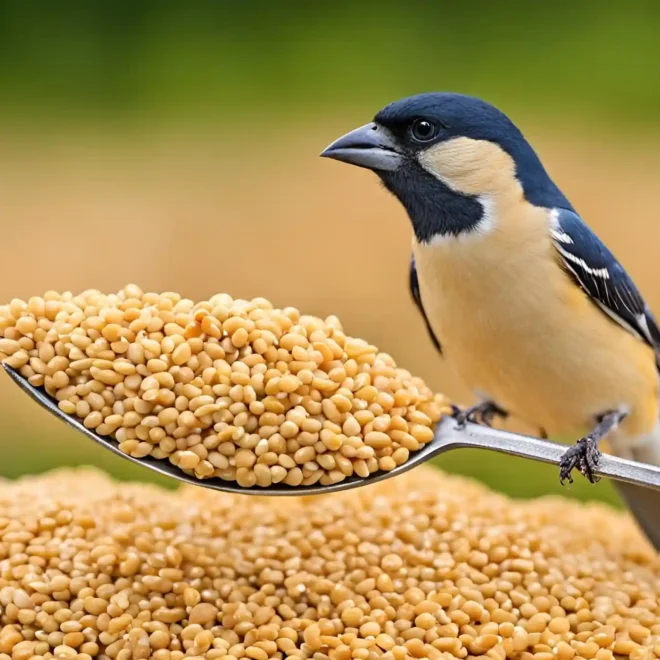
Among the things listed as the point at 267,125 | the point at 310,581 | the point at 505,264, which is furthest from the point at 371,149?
the point at 267,125

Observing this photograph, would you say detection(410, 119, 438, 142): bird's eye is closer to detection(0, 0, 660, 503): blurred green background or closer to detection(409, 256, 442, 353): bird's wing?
detection(409, 256, 442, 353): bird's wing

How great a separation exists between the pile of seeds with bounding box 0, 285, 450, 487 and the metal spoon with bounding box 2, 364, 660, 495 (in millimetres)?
13

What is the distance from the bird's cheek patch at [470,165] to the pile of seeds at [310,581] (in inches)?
22.0

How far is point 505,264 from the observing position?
177 cm

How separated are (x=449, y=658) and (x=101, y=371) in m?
0.64

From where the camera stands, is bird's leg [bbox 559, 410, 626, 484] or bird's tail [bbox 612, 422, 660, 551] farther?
bird's tail [bbox 612, 422, 660, 551]

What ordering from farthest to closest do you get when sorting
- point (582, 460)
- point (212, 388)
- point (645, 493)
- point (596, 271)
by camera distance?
point (645, 493) → point (596, 271) → point (582, 460) → point (212, 388)

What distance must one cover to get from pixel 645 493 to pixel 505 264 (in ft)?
1.71

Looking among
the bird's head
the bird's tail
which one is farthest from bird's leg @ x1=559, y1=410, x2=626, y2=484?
the bird's head

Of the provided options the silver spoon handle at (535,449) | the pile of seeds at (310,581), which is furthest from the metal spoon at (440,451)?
the pile of seeds at (310,581)

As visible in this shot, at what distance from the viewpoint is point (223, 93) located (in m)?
5.11

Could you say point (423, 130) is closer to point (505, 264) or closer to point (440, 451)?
point (505, 264)

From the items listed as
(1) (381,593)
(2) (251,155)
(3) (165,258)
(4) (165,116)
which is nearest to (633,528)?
(1) (381,593)

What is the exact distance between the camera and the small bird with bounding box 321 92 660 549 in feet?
5.80
